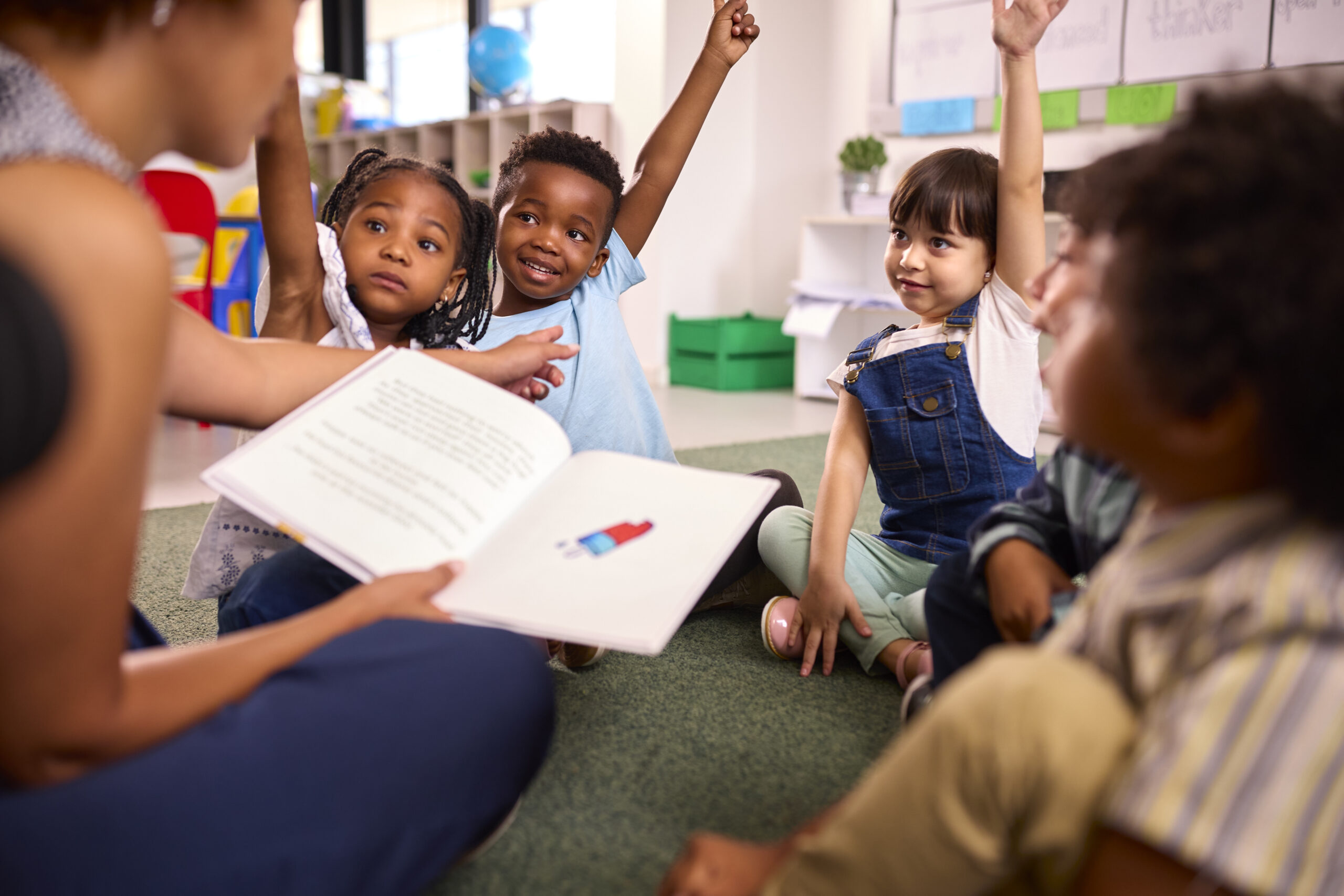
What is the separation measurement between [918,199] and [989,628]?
610 millimetres

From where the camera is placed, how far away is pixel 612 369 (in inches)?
50.8

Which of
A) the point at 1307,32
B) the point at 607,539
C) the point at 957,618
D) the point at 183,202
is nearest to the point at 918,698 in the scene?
the point at 957,618

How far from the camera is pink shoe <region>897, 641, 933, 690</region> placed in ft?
3.31

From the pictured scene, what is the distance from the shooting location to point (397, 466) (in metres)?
0.70

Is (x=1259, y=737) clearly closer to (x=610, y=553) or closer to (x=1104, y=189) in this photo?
(x=1104, y=189)

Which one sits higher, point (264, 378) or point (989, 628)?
point (264, 378)

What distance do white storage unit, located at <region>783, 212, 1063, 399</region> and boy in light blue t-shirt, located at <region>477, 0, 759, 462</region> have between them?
1.99 m

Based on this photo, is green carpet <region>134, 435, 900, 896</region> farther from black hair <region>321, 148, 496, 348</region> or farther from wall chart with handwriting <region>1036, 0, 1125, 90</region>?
wall chart with handwriting <region>1036, 0, 1125, 90</region>

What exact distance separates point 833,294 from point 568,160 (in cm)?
217

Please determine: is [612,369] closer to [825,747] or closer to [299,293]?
[299,293]

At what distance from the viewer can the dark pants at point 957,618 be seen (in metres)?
0.76

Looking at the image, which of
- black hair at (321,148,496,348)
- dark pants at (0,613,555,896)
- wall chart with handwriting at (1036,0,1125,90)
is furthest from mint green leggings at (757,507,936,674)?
wall chart with handwriting at (1036,0,1125,90)

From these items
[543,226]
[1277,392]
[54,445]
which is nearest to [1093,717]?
[1277,392]

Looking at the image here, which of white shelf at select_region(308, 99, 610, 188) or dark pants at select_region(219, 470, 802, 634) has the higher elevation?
white shelf at select_region(308, 99, 610, 188)
